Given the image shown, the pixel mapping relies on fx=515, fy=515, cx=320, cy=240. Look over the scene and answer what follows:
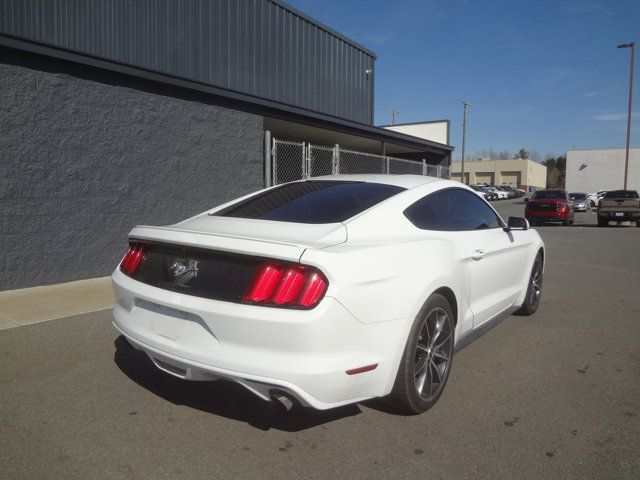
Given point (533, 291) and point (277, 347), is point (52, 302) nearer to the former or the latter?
point (277, 347)

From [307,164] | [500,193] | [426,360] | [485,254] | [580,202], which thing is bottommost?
[426,360]

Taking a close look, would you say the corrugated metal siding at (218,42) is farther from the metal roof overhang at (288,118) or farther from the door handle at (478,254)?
the door handle at (478,254)

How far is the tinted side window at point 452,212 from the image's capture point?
3.77 meters

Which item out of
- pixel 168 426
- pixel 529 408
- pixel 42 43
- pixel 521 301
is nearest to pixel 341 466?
pixel 168 426

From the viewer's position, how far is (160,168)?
8539 millimetres

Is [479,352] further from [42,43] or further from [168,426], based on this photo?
[42,43]

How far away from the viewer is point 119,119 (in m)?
7.87

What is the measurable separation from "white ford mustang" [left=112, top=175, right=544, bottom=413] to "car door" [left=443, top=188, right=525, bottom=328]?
0.15ft

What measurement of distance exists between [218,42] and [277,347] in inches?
396

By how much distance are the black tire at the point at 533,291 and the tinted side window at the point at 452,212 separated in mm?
1048

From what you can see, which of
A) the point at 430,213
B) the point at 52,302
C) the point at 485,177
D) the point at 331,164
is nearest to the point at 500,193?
the point at 485,177

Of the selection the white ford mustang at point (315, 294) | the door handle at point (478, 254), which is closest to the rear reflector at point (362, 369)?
the white ford mustang at point (315, 294)

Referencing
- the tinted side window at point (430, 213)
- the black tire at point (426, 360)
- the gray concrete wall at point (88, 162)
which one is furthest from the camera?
the gray concrete wall at point (88, 162)

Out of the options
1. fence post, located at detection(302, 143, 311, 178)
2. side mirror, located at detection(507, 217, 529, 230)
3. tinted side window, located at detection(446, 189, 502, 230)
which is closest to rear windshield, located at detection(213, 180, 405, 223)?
tinted side window, located at detection(446, 189, 502, 230)
